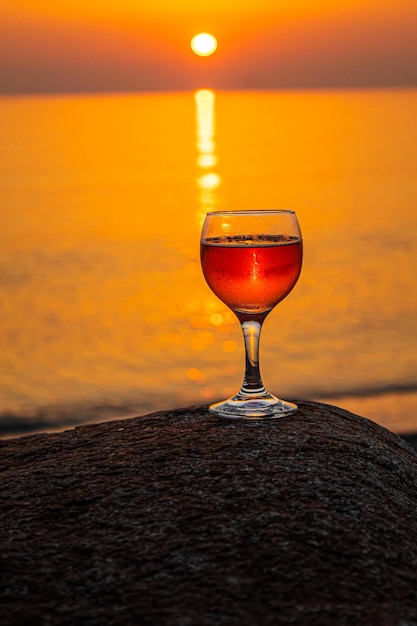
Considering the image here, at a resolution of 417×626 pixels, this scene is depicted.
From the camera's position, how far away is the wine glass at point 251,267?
2771mm

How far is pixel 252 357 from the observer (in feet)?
9.59

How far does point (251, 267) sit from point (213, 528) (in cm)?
97

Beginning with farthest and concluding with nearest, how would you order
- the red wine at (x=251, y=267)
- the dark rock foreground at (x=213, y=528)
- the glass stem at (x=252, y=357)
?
the glass stem at (x=252, y=357) → the red wine at (x=251, y=267) → the dark rock foreground at (x=213, y=528)

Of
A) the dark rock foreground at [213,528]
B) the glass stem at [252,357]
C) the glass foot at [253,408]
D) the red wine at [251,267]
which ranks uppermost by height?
Result: the red wine at [251,267]

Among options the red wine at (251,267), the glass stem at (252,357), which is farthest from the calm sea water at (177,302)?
the red wine at (251,267)

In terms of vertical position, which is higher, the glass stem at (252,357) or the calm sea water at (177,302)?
the calm sea water at (177,302)

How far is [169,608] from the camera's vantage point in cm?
170

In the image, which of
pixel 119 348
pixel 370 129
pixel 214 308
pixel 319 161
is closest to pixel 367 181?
pixel 319 161

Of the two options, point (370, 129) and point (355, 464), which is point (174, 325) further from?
point (370, 129)

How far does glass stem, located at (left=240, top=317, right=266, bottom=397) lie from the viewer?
2.93 meters

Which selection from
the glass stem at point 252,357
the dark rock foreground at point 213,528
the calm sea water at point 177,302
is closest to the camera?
the dark rock foreground at point 213,528

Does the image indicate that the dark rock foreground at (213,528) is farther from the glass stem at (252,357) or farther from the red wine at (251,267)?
the red wine at (251,267)

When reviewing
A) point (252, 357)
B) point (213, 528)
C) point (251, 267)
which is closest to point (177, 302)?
point (252, 357)

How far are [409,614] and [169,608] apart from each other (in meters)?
0.43
